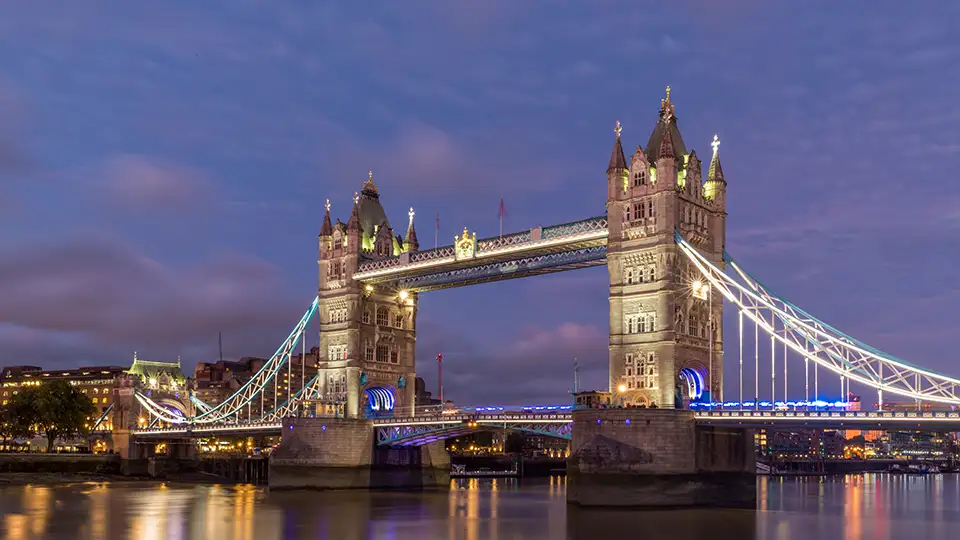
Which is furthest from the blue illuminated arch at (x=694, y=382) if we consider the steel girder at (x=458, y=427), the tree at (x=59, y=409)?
the tree at (x=59, y=409)

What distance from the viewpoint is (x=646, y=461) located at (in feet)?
200

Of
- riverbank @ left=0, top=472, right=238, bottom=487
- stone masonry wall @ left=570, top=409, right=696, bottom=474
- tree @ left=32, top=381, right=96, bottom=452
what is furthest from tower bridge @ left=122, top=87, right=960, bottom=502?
tree @ left=32, top=381, right=96, bottom=452

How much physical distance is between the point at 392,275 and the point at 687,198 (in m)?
27.6

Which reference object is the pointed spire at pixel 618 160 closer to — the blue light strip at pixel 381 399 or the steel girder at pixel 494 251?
the steel girder at pixel 494 251

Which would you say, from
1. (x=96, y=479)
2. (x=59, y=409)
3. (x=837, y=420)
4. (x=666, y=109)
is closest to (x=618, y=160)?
(x=666, y=109)

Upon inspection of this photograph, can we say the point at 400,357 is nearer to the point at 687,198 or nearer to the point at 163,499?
the point at 163,499

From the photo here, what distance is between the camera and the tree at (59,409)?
4847 inches

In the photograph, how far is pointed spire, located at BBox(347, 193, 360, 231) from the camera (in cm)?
9119

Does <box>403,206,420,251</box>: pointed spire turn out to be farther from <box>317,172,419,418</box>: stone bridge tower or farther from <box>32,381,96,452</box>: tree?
<box>32,381,96,452</box>: tree

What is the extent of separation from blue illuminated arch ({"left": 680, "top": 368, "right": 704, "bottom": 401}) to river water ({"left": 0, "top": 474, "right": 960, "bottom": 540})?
7953 millimetres

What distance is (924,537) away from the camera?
180 feet

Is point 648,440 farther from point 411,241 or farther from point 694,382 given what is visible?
point 411,241

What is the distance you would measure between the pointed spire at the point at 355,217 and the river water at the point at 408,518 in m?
22.3

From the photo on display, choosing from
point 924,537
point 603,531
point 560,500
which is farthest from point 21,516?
point 924,537
